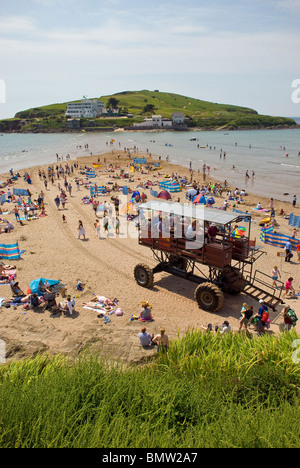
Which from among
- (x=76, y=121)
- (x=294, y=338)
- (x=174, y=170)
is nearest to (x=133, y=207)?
(x=294, y=338)

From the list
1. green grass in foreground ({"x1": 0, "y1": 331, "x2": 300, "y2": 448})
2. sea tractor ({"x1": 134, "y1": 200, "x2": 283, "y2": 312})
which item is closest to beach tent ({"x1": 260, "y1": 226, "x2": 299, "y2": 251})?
sea tractor ({"x1": 134, "y1": 200, "x2": 283, "y2": 312})

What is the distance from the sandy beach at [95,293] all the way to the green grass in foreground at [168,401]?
1700mm

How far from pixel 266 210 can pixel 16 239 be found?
741 inches

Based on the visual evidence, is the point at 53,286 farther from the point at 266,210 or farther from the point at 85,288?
the point at 266,210

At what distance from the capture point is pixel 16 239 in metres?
19.0

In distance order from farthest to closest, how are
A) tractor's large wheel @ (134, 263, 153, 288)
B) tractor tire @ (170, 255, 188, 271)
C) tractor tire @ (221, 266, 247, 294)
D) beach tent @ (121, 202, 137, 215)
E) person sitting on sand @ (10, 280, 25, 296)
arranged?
beach tent @ (121, 202, 137, 215)
tractor tire @ (170, 255, 188, 271)
tractor's large wheel @ (134, 263, 153, 288)
person sitting on sand @ (10, 280, 25, 296)
tractor tire @ (221, 266, 247, 294)

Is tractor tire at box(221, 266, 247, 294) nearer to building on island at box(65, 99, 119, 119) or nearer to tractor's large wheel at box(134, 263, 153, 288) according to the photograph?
tractor's large wheel at box(134, 263, 153, 288)

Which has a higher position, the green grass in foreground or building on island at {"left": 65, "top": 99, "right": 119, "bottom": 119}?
building on island at {"left": 65, "top": 99, "right": 119, "bottom": 119}

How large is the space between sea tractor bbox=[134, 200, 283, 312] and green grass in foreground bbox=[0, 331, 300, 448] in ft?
12.8

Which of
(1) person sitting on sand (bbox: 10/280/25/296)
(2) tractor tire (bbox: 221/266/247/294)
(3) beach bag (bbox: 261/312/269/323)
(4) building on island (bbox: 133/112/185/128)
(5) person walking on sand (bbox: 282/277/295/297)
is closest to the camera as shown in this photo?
(3) beach bag (bbox: 261/312/269/323)

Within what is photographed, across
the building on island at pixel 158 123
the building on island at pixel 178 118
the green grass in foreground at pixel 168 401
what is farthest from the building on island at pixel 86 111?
the green grass in foreground at pixel 168 401

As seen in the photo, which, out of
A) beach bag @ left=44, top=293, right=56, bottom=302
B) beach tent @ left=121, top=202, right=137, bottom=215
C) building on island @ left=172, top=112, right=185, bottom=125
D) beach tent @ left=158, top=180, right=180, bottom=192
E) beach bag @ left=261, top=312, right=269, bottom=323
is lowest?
beach bag @ left=44, top=293, right=56, bottom=302

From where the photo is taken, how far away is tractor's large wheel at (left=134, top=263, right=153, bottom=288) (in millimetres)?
13227

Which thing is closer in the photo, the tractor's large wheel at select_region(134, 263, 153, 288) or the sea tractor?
the sea tractor
